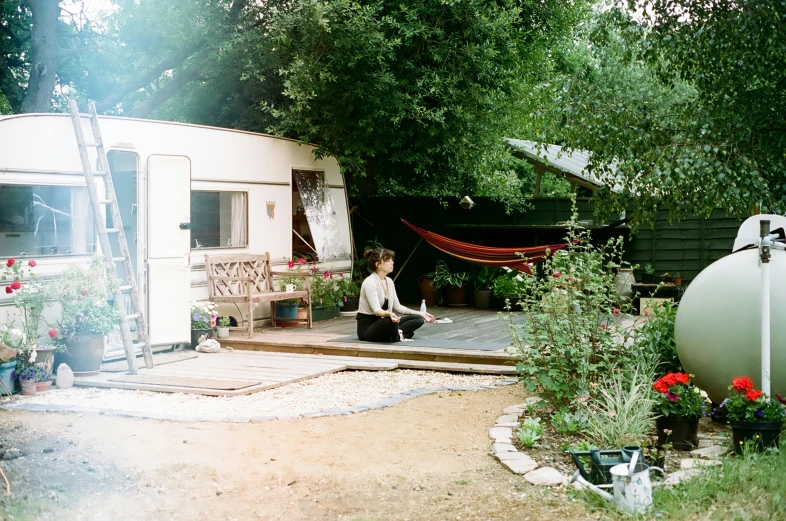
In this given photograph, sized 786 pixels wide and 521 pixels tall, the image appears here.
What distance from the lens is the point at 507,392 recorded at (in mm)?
6590

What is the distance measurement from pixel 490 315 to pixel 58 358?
5.55 m

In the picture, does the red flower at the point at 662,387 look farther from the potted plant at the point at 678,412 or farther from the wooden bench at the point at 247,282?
the wooden bench at the point at 247,282

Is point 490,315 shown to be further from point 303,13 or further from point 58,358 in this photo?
point 58,358

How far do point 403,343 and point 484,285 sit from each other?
375cm

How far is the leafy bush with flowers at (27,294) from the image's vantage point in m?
6.83

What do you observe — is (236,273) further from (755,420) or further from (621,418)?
(755,420)

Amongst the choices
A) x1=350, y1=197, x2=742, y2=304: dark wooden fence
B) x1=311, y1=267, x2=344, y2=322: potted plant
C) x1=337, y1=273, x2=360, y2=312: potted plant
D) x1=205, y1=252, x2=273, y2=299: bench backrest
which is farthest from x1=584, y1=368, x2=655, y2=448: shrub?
x1=350, y1=197, x2=742, y2=304: dark wooden fence

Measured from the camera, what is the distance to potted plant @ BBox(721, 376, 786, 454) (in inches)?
177

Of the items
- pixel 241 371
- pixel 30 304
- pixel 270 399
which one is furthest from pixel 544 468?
pixel 30 304

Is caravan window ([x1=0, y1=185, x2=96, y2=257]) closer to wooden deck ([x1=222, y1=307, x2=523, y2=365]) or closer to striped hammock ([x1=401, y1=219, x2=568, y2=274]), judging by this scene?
wooden deck ([x1=222, y1=307, x2=523, y2=365])

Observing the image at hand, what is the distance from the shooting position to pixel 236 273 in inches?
377

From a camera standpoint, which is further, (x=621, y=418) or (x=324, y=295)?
(x=324, y=295)

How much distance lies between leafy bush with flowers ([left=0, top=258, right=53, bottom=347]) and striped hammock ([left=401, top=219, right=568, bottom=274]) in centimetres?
558

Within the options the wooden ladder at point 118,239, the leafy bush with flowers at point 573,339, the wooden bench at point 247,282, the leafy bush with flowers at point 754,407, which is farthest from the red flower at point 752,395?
the wooden bench at point 247,282
